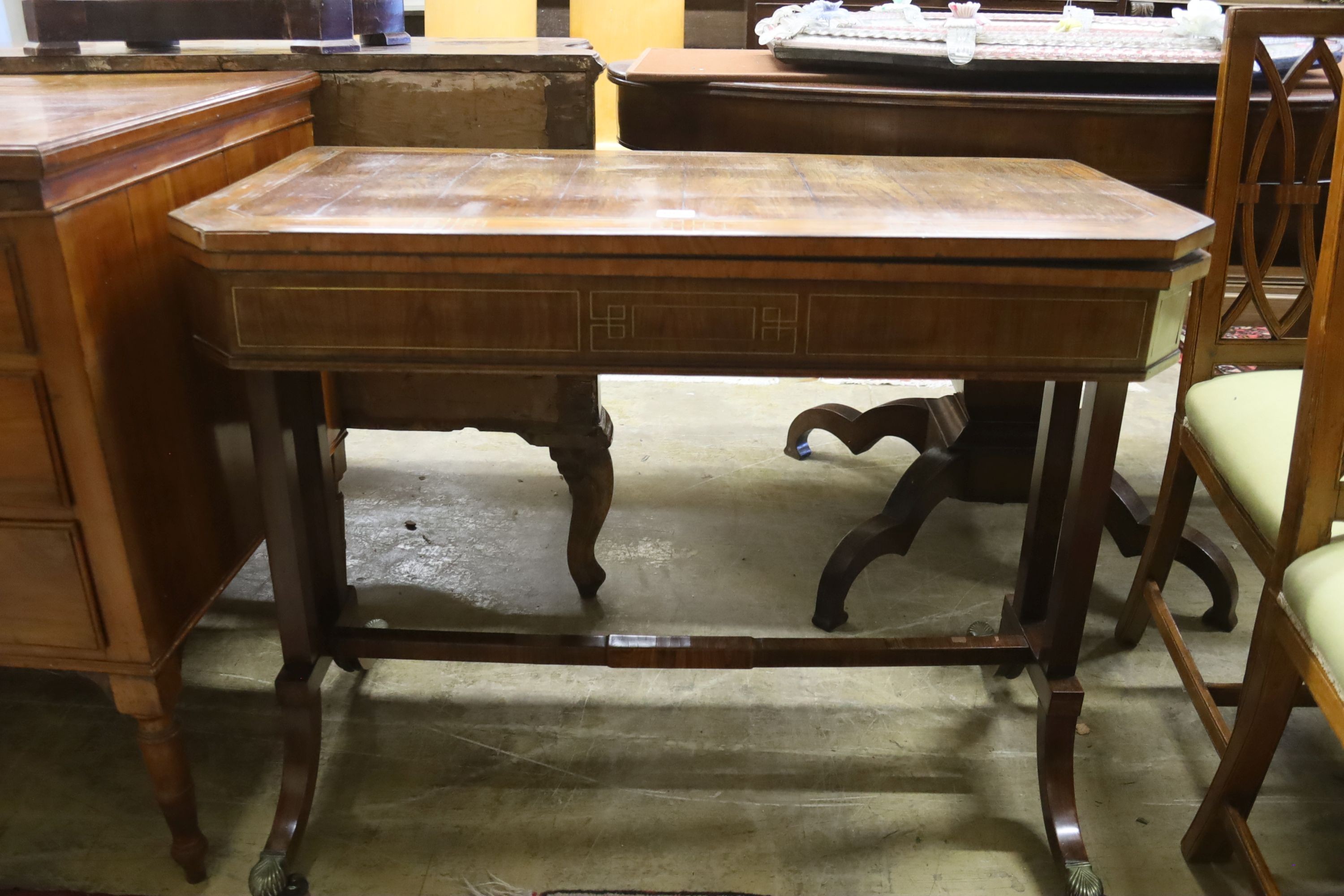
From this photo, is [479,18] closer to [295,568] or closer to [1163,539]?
[295,568]

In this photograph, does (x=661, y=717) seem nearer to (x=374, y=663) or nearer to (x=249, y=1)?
(x=374, y=663)

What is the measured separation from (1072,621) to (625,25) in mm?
2944

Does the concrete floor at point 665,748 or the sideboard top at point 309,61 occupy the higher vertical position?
the sideboard top at point 309,61

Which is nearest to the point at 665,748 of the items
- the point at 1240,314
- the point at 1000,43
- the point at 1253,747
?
the point at 1253,747

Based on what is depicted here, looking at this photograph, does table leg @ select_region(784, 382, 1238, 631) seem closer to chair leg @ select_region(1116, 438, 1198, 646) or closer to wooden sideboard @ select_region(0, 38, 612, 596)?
chair leg @ select_region(1116, 438, 1198, 646)

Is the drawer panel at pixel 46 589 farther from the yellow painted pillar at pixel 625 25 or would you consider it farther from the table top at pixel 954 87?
the yellow painted pillar at pixel 625 25

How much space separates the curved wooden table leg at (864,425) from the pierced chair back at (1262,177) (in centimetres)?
77

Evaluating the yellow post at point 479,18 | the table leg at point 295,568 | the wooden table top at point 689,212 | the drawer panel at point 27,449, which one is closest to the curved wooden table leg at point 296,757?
the table leg at point 295,568

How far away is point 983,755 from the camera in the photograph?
1.59 metres

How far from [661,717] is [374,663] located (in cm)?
54

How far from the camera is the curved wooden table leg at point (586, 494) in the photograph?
1798 millimetres

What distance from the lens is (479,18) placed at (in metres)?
3.39

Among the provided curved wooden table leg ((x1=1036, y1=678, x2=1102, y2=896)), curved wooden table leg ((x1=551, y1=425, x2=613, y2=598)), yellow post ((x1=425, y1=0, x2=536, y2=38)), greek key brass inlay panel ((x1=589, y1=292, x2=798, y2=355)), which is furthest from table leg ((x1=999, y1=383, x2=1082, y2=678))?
yellow post ((x1=425, y1=0, x2=536, y2=38))

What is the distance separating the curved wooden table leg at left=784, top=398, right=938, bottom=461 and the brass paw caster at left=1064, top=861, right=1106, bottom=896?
1142mm
